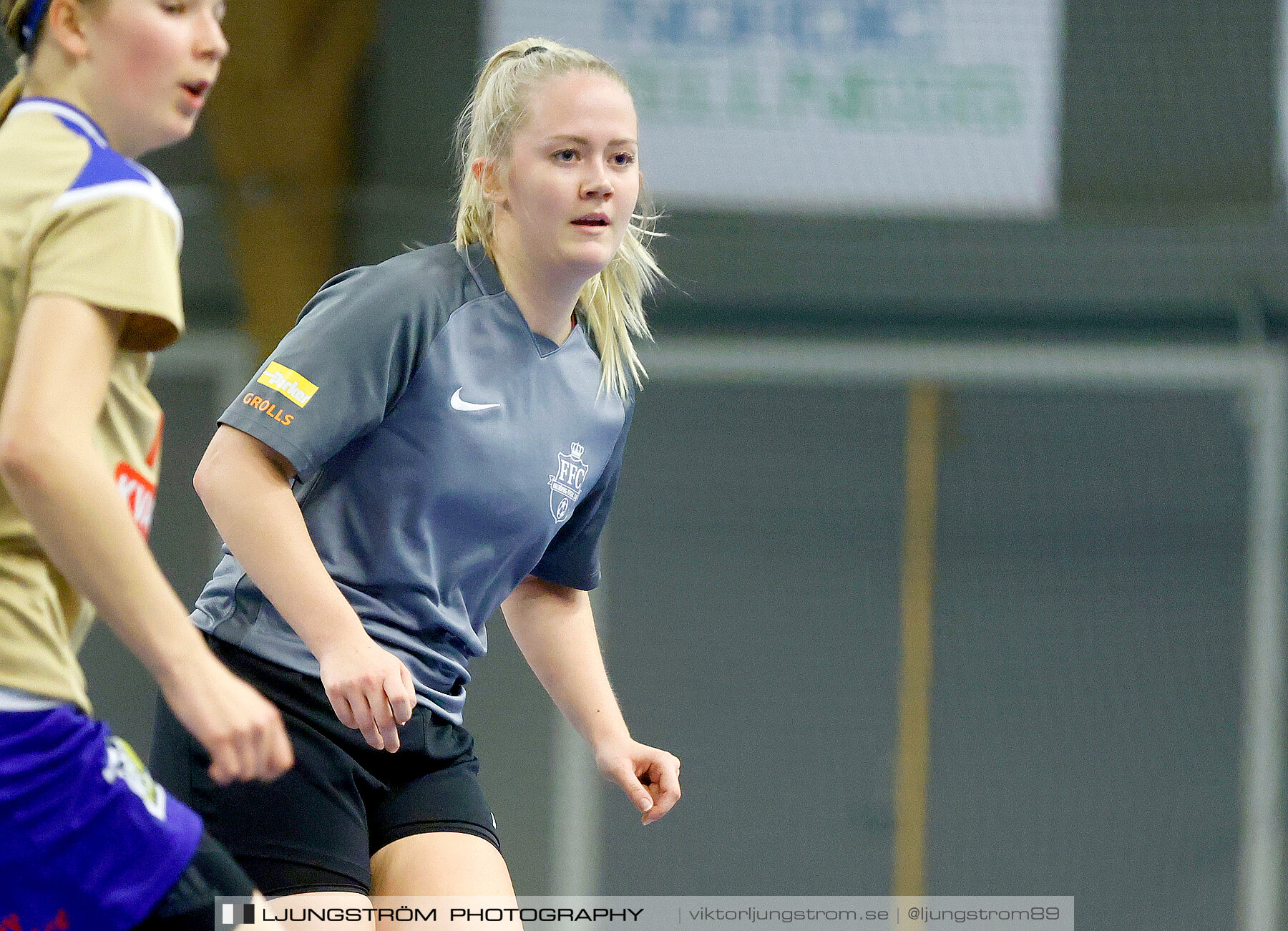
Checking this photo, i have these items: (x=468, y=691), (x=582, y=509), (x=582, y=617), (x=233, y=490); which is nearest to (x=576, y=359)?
(x=582, y=509)

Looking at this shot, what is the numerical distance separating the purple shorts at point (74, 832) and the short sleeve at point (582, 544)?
2.68ft

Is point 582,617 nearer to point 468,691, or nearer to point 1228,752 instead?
point 468,691

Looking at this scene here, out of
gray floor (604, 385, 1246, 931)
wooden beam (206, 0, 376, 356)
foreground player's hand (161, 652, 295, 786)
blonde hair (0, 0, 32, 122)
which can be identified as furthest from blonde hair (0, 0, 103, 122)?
gray floor (604, 385, 1246, 931)

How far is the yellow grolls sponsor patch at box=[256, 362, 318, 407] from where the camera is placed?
5.13 feet

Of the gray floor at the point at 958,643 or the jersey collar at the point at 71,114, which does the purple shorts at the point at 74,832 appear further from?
the gray floor at the point at 958,643

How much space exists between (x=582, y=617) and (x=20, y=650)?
952 mm

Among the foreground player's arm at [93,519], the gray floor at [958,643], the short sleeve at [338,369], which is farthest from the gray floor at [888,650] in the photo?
the foreground player's arm at [93,519]

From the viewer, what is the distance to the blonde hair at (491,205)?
1.82 m

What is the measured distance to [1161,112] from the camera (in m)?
5.19

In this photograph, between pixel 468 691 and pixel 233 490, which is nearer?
pixel 233 490

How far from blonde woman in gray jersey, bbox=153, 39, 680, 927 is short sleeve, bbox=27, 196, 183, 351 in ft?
1.35

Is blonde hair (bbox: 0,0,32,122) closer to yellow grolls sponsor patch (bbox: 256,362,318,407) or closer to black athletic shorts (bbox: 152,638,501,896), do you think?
yellow grolls sponsor patch (bbox: 256,362,318,407)

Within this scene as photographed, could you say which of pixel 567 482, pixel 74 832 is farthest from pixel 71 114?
pixel 567 482

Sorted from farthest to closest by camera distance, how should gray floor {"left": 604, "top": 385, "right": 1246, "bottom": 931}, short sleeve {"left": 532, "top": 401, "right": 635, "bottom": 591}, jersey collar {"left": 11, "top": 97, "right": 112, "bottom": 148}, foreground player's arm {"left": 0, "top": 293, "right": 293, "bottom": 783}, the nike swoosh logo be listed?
gray floor {"left": 604, "top": 385, "right": 1246, "bottom": 931} → short sleeve {"left": 532, "top": 401, "right": 635, "bottom": 591} → the nike swoosh logo → jersey collar {"left": 11, "top": 97, "right": 112, "bottom": 148} → foreground player's arm {"left": 0, "top": 293, "right": 293, "bottom": 783}
